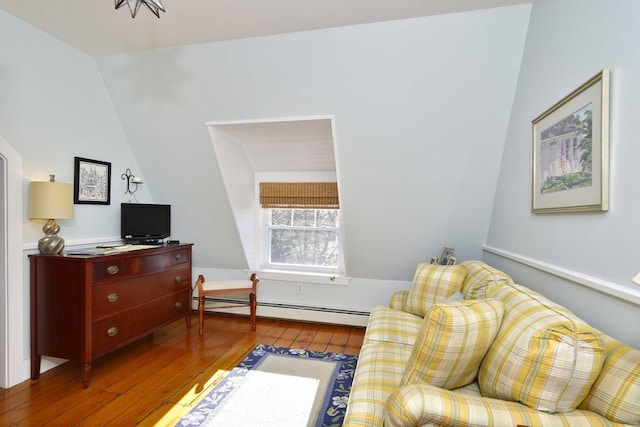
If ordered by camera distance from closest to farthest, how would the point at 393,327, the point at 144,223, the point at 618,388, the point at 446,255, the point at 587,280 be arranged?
1. the point at 618,388
2. the point at 587,280
3. the point at 393,327
4. the point at 446,255
5. the point at 144,223

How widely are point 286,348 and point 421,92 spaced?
2.38m

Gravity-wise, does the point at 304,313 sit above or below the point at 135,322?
below

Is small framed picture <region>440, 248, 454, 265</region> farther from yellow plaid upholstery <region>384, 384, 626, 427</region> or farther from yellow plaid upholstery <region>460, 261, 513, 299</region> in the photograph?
yellow plaid upholstery <region>384, 384, 626, 427</region>

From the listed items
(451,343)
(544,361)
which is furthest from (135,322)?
(544,361)

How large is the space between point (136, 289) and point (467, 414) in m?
2.57

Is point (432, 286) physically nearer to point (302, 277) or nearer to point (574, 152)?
point (574, 152)

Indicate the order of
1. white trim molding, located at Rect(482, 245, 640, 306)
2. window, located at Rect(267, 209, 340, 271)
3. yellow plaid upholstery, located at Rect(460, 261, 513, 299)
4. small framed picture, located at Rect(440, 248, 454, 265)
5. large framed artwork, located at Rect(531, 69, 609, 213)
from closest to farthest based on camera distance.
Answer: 1. white trim molding, located at Rect(482, 245, 640, 306)
2. large framed artwork, located at Rect(531, 69, 609, 213)
3. yellow plaid upholstery, located at Rect(460, 261, 513, 299)
4. small framed picture, located at Rect(440, 248, 454, 265)
5. window, located at Rect(267, 209, 340, 271)

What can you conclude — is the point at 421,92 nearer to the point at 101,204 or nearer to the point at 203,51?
the point at 203,51

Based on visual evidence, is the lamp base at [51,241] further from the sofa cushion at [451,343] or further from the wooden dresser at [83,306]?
the sofa cushion at [451,343]

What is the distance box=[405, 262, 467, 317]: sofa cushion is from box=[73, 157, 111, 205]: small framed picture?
→ 9.09 feet

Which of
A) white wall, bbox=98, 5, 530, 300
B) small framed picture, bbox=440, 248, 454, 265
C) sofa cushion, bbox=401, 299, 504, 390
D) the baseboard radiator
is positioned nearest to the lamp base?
white wall, bbox=98, 5, 530, 300

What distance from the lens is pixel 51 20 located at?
7.27ft

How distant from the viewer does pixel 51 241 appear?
236cm

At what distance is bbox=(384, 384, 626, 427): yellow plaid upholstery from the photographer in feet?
3.26
